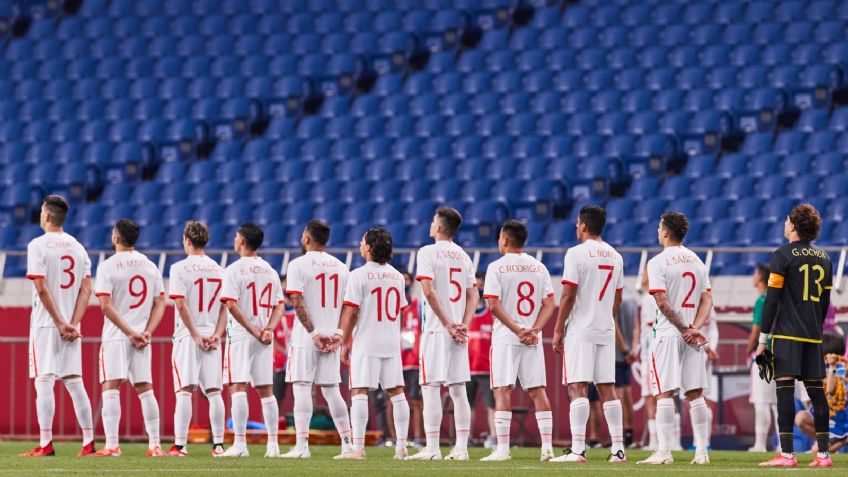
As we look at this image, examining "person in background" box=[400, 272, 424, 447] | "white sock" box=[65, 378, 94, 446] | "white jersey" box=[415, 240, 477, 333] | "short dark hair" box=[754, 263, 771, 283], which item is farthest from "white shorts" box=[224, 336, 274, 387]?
"short dark hair" box=[754, 263, 771, 283]

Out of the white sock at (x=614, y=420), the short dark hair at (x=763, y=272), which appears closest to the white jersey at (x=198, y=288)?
the white sock at (x=614, y=420)

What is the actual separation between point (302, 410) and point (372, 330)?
1.02 m

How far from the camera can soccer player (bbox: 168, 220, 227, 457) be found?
13.8m

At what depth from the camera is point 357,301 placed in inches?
511

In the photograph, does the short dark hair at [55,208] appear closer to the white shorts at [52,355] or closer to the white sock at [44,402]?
the white shorts at [52,355]

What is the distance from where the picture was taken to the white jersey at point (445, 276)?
13125 mm

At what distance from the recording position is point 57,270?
528 inches

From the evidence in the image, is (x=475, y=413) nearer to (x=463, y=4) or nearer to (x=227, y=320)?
(x=227, y=320)

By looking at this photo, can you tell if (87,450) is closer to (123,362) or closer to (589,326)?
(123,362)

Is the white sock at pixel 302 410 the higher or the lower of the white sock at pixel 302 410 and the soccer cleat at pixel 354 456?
the higher

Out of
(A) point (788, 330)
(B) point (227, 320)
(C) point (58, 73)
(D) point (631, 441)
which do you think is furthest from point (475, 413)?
(C) point (58, 73)

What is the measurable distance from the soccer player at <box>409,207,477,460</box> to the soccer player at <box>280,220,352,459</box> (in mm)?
782

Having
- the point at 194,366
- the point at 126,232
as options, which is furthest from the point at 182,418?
the point at 126,232

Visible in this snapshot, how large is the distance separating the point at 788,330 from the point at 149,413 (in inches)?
225
